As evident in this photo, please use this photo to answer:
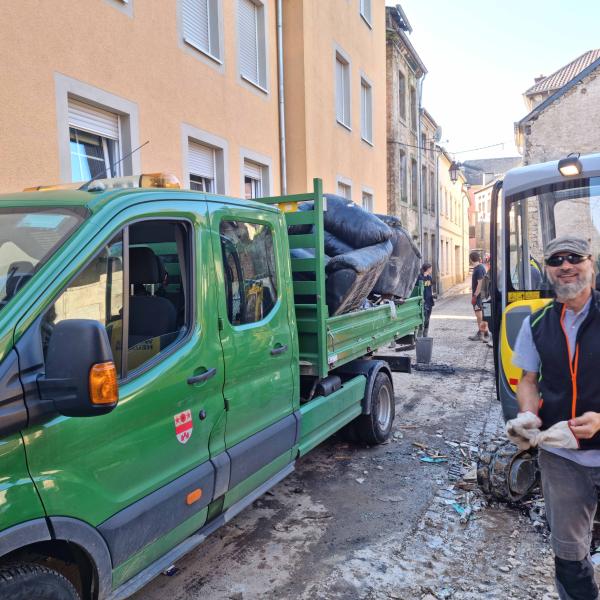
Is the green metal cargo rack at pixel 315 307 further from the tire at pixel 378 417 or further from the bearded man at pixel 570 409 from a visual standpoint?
the bearded man at pixel 570 409

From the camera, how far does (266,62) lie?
1016 centimetres

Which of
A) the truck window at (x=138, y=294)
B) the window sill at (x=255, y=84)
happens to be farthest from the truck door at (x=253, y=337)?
the window sill at (x=255, y=84)

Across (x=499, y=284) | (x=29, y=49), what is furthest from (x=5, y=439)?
(x=29, y=49)

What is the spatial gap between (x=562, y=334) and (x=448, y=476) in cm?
264

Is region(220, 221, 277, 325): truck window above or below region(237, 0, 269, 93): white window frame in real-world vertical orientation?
below

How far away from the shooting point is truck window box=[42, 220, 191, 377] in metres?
2.27

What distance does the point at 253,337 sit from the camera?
10.8 feet

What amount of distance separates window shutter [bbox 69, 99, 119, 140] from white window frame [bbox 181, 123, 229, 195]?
3.77 feet

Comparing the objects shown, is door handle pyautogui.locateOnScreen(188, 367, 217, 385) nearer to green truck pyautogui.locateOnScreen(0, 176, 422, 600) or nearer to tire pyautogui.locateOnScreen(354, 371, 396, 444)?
green truck pyautogui.locateOnScreen(0, 176, 422, 600)

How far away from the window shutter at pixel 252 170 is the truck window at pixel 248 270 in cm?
631

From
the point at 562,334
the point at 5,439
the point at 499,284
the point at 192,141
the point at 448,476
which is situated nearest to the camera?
the point at 5,439

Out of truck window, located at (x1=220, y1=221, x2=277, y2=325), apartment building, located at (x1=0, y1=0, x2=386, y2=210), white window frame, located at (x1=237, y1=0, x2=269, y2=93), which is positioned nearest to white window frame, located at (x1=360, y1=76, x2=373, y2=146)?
apartment building, located at (x1=0, y1=0, x2=386, y2=210)

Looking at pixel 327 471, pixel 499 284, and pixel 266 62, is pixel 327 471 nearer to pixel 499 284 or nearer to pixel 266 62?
pixel 499 284

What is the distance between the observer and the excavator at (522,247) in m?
4.12
